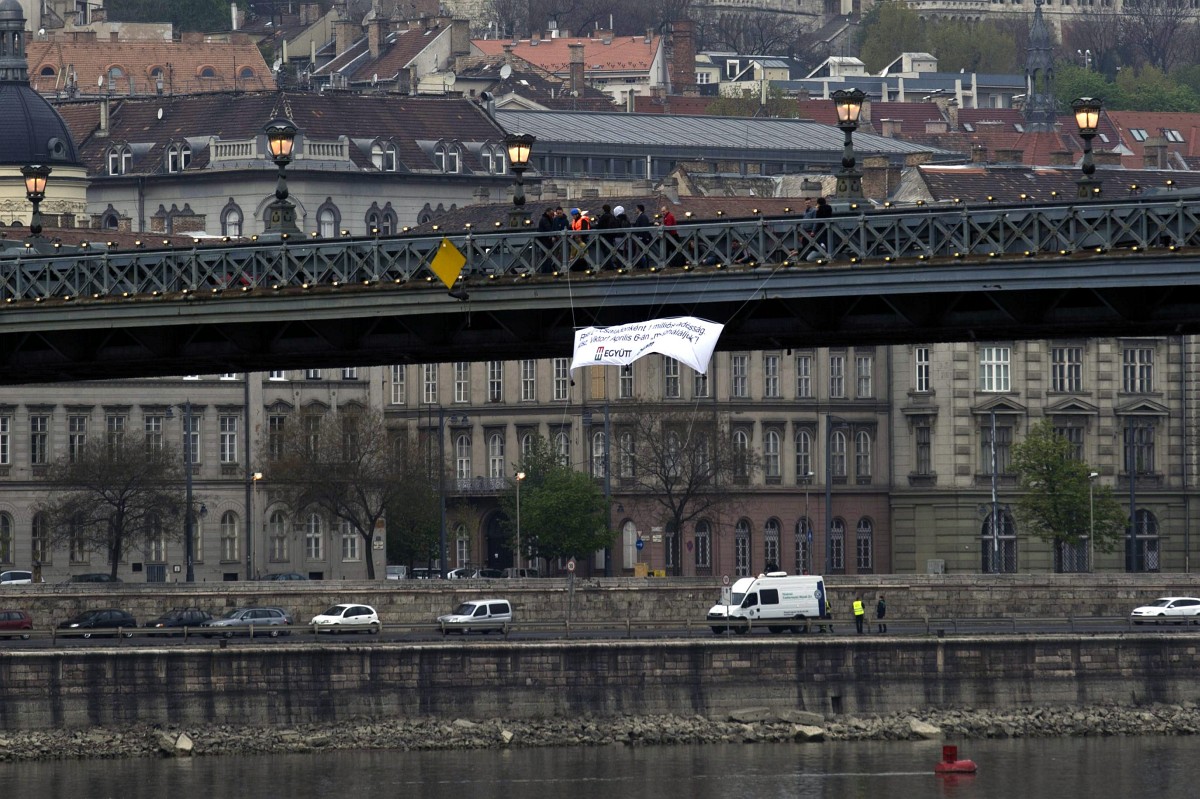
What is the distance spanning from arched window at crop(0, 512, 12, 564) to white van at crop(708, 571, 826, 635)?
2931 centimetres

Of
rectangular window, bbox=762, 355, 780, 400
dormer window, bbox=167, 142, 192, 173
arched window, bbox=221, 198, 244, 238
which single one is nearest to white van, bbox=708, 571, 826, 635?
rectangular window, bbox=762, 355, 780, 400

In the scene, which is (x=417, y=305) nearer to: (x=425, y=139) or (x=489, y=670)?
(x=489, y=670)

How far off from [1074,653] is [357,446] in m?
37.9

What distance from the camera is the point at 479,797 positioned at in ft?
288

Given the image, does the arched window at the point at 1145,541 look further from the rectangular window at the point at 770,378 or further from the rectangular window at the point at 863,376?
the rectangular window at the point at 770,378

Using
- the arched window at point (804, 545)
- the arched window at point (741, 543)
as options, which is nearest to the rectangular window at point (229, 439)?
the arched window at point (741, 543)

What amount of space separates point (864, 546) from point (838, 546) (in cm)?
132

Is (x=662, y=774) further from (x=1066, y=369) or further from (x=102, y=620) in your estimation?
(x=1066, y=369)

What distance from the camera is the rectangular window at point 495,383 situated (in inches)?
5448

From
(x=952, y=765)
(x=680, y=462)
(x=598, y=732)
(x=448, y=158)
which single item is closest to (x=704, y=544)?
(x=680, y=462)

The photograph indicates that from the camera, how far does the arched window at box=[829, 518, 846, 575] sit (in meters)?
136

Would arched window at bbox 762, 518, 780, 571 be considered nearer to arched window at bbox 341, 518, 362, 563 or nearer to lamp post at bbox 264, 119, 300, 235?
arched window at bbox 341, 518, 362, 563

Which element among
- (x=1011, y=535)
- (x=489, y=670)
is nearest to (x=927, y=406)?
(x=1011, y=535)

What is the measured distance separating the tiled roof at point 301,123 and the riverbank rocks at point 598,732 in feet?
196
